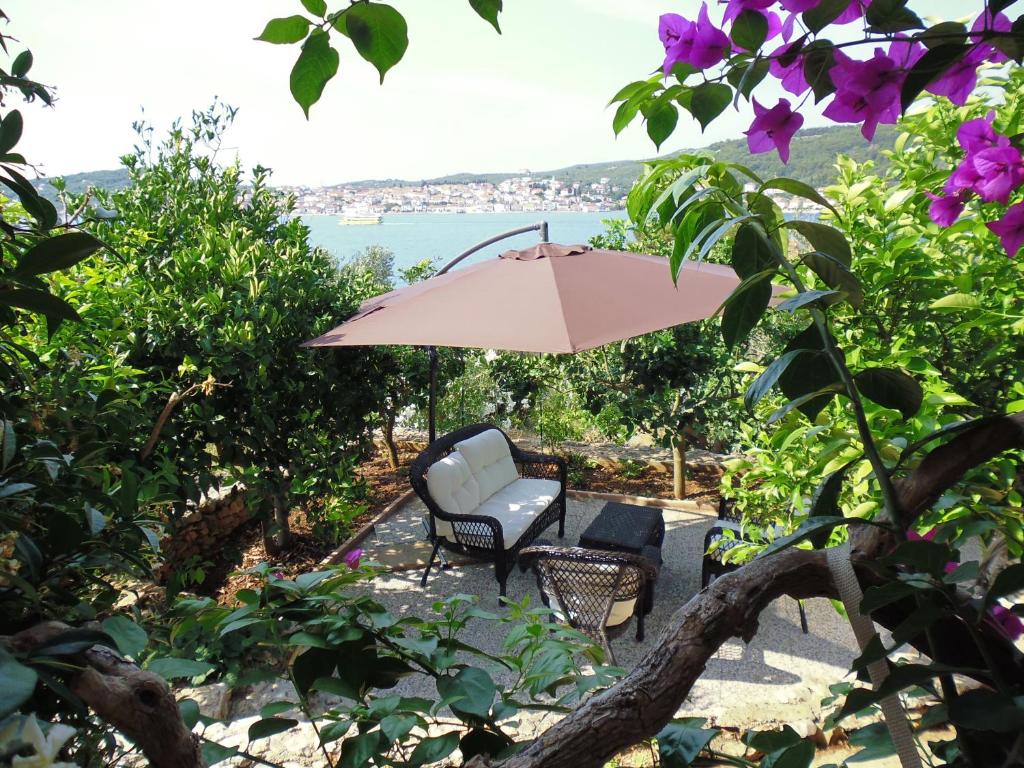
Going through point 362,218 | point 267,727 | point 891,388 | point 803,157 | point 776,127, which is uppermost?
point 362,218

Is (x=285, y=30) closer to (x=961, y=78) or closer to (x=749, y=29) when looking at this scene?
(x=749, y=29)

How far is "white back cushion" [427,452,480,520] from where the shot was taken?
4277mm

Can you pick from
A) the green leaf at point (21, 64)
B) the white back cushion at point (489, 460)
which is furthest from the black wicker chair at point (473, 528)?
the green leaf at point (21, 64)

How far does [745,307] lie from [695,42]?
9.0 inches

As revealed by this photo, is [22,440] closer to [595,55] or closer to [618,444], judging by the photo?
[595,55]

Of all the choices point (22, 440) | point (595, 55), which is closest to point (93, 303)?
point (22, 440)

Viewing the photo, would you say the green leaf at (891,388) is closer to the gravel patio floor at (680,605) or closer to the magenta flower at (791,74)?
the magenta flower at (791,74)

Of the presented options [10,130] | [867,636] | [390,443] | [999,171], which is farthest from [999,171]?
[390,443]

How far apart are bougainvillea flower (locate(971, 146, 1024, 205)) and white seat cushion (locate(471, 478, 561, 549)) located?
3754mm

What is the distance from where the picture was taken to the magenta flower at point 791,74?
1.70 feet

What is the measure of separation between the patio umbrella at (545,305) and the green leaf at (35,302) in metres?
2.62

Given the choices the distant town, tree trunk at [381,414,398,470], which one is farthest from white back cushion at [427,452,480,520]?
the distant town

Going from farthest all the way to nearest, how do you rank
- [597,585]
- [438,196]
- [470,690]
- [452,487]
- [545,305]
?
1. [438,196]
2. [452,487]
3. [545,305]
4. [597,585]
5. [470,690]

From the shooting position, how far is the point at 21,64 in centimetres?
79
